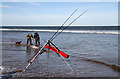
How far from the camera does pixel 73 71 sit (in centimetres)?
719

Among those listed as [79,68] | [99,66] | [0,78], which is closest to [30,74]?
[0,78]

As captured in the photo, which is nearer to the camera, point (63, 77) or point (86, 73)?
point (63, 77)

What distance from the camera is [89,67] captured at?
310 inches

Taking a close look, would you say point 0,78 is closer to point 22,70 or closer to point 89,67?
point 22,70

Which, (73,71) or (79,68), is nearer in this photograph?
(73,71)

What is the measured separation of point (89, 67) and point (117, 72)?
4.69 ft

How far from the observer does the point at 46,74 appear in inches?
267

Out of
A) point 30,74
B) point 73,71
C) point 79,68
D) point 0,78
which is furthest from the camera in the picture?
point 79,68

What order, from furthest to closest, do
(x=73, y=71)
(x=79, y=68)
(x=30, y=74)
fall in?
(x=79, y=68) < (x=73, y=71) < (x=30, y=74)

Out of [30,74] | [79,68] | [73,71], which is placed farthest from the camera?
[79,68]

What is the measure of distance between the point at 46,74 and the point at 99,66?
116 inches

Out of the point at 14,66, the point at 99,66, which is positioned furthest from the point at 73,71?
the point at 14,66

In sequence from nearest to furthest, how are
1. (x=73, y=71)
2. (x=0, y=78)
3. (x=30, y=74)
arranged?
(x=0, y=78)
(x=30, y=74)
(x=73, y=71)

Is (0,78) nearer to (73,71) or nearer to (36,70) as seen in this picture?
(36,70)
